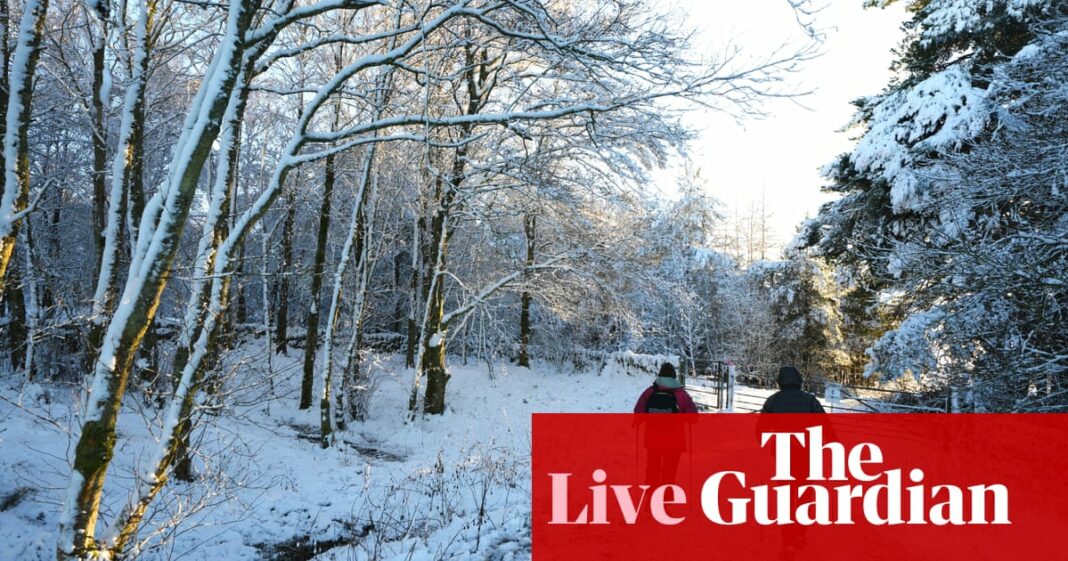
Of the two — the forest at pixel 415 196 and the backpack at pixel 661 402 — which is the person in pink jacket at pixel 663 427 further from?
the forest at pixel 415 196

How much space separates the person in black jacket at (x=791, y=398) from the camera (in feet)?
17.3

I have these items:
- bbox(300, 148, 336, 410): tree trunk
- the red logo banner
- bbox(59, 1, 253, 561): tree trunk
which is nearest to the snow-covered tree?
the red logo banner

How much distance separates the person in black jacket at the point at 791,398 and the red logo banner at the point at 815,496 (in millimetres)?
103

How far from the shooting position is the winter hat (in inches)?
213

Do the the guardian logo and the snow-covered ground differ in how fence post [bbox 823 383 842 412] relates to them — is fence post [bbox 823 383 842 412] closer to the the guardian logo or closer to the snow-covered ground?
the the guardian logo

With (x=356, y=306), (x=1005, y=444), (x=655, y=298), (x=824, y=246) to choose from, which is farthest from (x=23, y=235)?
(x=1005, y=444)

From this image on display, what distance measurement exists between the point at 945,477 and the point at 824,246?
5670mm

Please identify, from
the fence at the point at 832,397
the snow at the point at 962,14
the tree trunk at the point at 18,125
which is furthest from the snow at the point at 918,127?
the tree trunk at the point at 18,125

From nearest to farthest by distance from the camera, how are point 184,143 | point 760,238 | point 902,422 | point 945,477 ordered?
point 184,143 < point 945,477 < point 902,422 < point 760,238

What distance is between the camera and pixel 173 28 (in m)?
8.23

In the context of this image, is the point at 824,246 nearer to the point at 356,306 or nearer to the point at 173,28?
the point at 356,306

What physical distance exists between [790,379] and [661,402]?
1.37 meters

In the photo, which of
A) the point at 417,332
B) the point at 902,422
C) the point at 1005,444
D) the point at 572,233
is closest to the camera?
the point at 1005,444

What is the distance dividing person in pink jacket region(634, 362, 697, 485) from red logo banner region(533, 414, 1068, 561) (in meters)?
0.02
